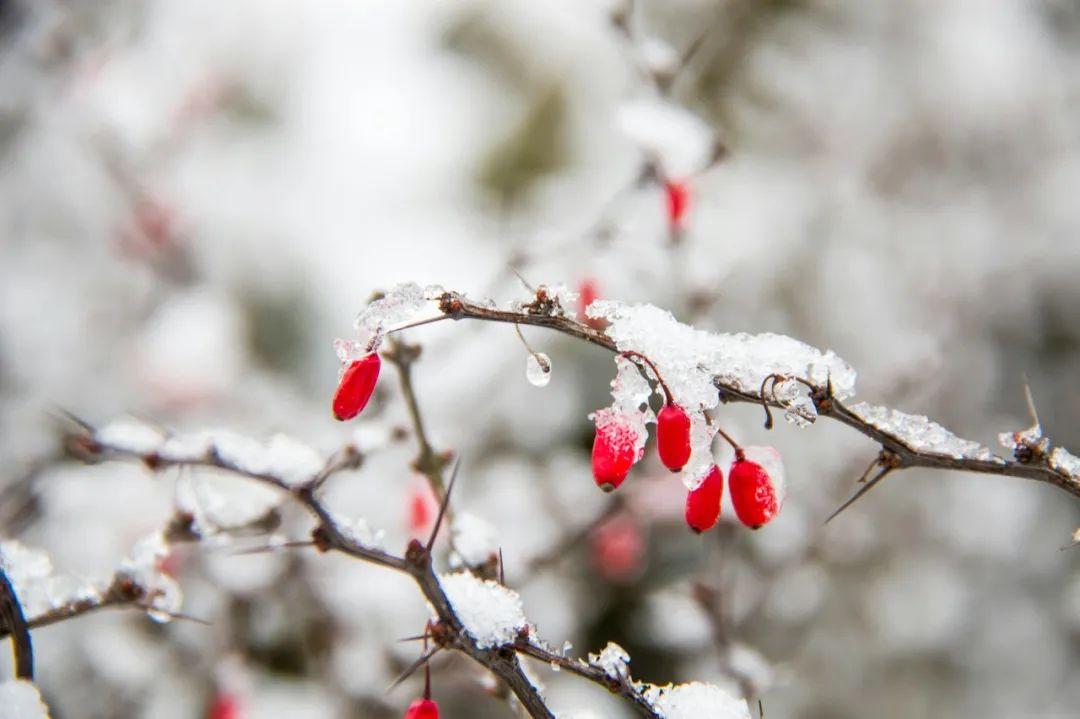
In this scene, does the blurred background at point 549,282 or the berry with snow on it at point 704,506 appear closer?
the berry with snow on it at point 704,506

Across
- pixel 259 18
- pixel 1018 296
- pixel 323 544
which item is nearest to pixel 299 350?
pixel 259 18

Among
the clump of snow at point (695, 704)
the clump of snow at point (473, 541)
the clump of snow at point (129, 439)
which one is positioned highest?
the clump of snow at point (129, 439)

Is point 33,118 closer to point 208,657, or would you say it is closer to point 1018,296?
point 208,657

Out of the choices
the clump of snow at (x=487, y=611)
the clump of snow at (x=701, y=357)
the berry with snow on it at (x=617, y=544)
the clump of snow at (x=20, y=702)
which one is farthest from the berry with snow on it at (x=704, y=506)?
the berry with snow on it at (x=617, y=544)

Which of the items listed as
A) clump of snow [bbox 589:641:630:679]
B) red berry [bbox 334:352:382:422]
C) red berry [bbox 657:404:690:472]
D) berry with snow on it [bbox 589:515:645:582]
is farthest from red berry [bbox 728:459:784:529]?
berry with snow on it [bbox 589:515:645:582]

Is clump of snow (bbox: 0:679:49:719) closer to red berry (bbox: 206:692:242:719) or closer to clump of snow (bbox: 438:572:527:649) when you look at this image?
clump of snow (bbox: 438:572:527:649)

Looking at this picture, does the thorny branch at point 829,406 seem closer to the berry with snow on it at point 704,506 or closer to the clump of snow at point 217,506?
the berry with snow on it at point 704,506

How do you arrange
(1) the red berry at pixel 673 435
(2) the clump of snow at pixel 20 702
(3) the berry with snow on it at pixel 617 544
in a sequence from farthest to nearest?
(3) the berry with snow on it at pixel 617 544, (1) the red berry at pixel 673 435, (2) the clump of snow at pixel 20 702
